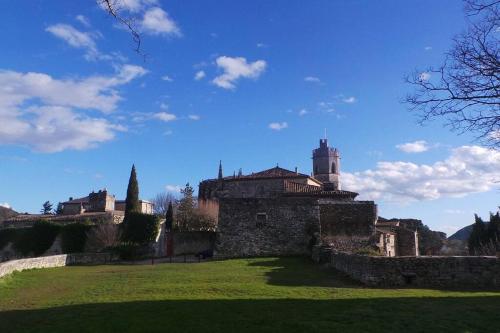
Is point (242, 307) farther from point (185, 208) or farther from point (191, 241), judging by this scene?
point (185, 208)

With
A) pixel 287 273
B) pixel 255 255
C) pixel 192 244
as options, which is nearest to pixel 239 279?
pixel 287 273

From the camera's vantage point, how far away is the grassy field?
995 cm

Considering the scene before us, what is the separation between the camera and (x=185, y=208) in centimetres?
5306

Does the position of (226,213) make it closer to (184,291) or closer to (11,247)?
(184,291)

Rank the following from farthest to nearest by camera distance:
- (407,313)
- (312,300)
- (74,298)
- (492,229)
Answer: (492,229)
(74,298)
(312,300)
(407,313)

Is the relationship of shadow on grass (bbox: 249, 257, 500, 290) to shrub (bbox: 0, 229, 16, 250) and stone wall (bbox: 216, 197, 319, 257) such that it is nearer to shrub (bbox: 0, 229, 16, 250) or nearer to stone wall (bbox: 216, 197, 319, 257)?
stone wall (bbox: 216, 197, 319, 257)

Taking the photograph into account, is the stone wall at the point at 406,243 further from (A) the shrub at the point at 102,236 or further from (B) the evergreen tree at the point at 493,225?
(A) the shrub at the point at 102,236

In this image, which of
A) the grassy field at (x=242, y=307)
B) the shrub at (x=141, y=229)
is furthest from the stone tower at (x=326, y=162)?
the grassy field at (x=242, y=307)

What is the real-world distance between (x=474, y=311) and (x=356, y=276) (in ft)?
25.6

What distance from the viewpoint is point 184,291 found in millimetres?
15844

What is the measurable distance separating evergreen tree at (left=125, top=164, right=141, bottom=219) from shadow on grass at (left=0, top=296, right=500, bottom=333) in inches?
1468

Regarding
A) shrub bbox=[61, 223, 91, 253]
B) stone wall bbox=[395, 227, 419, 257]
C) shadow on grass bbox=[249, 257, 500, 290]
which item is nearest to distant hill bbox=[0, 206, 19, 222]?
shrub bbox=[61, 223, 91, 253]

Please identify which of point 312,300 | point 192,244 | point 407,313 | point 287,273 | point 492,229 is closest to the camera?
point 407,313

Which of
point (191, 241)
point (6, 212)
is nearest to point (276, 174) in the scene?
point (191, 241)
